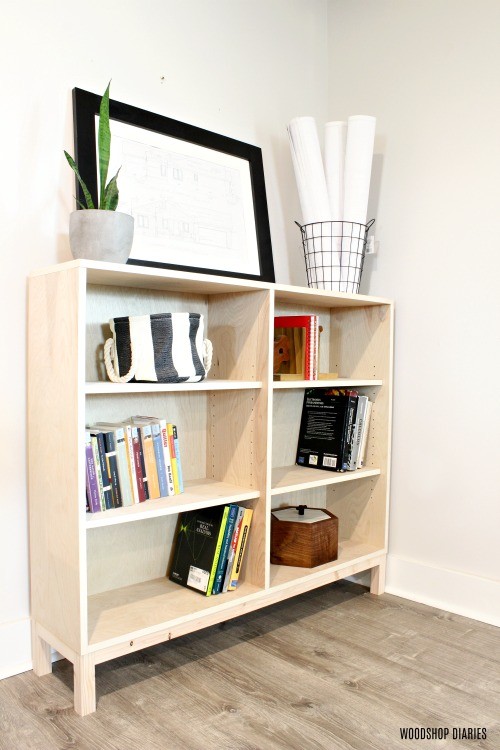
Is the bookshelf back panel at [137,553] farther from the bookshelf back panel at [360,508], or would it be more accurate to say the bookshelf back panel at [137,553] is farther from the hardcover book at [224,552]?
the bookshelf back panel at [360,508]

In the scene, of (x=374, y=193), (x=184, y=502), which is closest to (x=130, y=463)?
(x=184, y=502)

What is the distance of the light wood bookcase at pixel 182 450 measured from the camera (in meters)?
1.59

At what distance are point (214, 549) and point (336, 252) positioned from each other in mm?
1135

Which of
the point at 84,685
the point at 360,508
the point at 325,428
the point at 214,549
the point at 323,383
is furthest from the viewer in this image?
the point at 360,508

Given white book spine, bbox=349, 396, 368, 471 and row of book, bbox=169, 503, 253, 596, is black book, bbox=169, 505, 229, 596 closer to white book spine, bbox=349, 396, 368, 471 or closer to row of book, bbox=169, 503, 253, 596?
row of book, bbox=169, 503, 253, 596

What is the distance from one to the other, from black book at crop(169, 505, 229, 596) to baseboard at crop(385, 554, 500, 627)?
0.88m

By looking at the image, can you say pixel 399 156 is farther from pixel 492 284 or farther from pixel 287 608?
pixel 287 608

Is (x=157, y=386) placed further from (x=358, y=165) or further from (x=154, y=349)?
(x=358, y=165)

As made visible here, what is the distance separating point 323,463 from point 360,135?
1208 millimetres

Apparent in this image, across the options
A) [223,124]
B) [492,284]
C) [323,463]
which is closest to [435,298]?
[492,284]

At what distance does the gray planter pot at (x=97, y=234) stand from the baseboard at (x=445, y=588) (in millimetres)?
1608

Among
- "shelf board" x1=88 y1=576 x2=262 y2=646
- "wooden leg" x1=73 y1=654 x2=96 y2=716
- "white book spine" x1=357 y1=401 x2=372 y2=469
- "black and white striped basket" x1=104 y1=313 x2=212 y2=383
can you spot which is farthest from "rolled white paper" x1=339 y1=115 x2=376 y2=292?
"wooden leg" x1=73 y1=654 x2=96 y2=716

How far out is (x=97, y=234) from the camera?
163 cm

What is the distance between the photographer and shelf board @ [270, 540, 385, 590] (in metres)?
2.09
